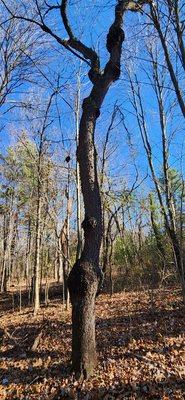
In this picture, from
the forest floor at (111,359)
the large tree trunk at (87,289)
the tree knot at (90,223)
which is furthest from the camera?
the tree knot at (90,223)

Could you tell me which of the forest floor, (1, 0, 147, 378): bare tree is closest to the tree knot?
(1, 0, 147, 378): bare tree

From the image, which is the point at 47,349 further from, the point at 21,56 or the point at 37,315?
the point at 21,56

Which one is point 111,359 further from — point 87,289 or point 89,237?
point 89,237

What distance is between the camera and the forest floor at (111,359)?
5000 millimetres

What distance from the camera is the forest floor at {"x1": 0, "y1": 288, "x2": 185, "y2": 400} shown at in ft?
16.4

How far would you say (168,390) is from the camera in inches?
191

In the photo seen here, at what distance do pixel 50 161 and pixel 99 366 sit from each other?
9905mm

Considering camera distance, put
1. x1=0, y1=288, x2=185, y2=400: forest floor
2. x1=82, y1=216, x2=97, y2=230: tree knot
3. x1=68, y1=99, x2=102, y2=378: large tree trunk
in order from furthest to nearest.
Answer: x1=82, y1=216, x2=97, y2=230: tree knot, x1=68, y1=99, x2=102, y2=378: large tree trunk, x1=0, y1=288, x2=185, y2=400: forest floor

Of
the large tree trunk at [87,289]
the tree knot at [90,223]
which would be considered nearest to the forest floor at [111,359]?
the large tree trunk at [87,289]

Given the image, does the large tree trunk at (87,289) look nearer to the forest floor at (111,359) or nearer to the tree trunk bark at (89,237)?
the tree trunk bark at (89,237)

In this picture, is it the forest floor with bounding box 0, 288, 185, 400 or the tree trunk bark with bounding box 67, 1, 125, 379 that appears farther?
the tree trunk bark with bounding box 67, 1, 125, 379

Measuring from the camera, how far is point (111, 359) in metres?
5.95

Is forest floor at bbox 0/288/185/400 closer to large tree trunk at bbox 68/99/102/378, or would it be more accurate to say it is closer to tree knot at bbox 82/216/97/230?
large tree trunk at bbox 68/99/102/378

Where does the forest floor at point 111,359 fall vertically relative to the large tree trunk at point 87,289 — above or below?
below
